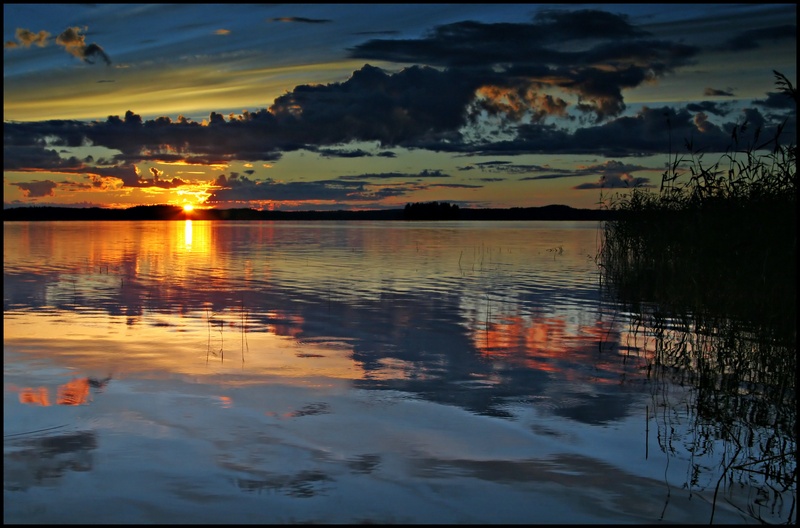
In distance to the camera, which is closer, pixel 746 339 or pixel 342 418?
pixel 342 418

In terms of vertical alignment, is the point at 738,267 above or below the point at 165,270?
above

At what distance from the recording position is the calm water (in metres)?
6.67

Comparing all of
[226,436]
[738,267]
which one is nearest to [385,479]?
[226,436]

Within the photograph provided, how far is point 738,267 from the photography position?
12273mm

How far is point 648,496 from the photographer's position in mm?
6934

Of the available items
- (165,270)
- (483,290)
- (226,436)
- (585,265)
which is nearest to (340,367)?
(226,436)

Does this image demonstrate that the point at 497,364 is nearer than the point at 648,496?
No

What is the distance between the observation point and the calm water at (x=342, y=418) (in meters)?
6.67

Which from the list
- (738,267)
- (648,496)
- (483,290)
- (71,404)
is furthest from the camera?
(483,290)

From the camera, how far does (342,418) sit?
366 inches

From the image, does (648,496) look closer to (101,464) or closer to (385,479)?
(385,479)

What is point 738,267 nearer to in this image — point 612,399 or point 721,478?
point 612,399

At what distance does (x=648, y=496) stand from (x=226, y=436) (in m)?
4.73

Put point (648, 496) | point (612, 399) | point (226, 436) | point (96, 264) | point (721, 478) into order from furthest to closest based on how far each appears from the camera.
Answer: point (96, 264) < point (612, 399) < point (226, 436) < point (721, 478) < point (648, 496)
